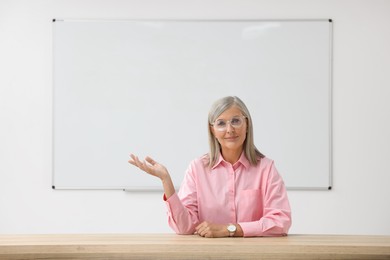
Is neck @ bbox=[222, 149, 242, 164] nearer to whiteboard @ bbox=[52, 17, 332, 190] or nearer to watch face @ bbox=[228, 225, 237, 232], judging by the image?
watch face @ bbox=[228, 225, 237, 232]

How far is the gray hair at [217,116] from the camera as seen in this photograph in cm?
255

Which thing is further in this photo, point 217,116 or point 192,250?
point 217,116

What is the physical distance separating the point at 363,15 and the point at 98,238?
12.1 ft

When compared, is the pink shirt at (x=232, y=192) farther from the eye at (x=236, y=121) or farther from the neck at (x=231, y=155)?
the eye at (x=236, y=121)

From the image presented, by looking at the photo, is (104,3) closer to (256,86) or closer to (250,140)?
(256,86)

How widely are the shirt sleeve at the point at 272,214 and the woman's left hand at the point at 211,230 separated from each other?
0.24 ft

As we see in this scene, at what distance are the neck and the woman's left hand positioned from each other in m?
0.33

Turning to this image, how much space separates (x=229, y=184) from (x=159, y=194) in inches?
107

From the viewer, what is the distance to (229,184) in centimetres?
261

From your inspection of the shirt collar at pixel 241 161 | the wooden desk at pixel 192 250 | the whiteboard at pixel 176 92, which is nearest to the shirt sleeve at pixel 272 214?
the shirt collar at pixel 241 161

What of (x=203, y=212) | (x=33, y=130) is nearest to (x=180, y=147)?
(x=33, y=130)

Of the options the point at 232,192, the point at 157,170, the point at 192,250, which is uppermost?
the point at 157,170

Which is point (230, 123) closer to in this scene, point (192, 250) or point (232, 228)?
point (232, 228)

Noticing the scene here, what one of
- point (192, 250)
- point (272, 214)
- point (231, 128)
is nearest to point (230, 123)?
point (231, 128)
